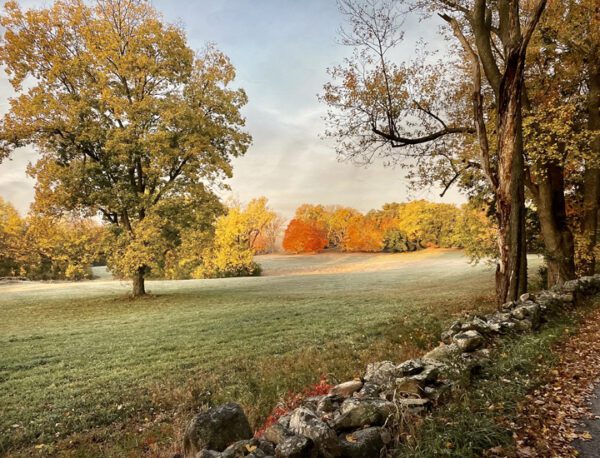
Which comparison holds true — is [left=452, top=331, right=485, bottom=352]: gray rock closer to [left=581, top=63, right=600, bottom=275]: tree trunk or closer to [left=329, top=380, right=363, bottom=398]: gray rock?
[left=329, top=380, right=363, bottom=398]: gray rock

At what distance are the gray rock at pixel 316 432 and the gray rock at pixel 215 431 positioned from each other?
0.69m

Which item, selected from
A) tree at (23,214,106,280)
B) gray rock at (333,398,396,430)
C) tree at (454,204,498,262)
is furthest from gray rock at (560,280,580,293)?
tree at (23,214,106,280)

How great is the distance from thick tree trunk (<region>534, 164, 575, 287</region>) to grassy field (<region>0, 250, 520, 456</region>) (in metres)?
3.60

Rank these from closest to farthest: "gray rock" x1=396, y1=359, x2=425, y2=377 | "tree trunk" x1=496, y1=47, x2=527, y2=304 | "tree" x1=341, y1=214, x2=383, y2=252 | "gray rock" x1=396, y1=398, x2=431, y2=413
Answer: "gray rock" x1=396, y1=398, x2=431, y2=413 < "gray rock" x1=396, y1=359, x2=425, y2=377 < "tree trunk" x1=496, y1=47, x2=527, y2=304 < "tree" x1=341, y1=214, x2=383, y2=252

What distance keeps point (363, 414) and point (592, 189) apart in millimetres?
16255

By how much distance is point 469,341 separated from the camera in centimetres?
655

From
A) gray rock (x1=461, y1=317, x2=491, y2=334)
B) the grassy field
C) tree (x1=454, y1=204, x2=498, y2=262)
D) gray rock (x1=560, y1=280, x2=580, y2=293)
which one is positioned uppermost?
tree (x1=454, y1=204, x2=498, y2=262)

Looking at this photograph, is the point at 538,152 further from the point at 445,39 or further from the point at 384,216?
the point at 384,216

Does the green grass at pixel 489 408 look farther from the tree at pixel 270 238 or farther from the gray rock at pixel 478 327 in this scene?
the tree at pixel 270 238

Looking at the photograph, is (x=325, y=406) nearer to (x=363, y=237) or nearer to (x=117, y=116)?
(x=117, y=116)

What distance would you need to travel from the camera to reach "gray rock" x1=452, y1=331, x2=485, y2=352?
6.48 meters

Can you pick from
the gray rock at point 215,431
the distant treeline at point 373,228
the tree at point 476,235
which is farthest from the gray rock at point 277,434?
the distant treeline at point 373,228

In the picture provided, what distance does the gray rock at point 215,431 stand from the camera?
4.00m

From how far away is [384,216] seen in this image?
81062 millimetres
